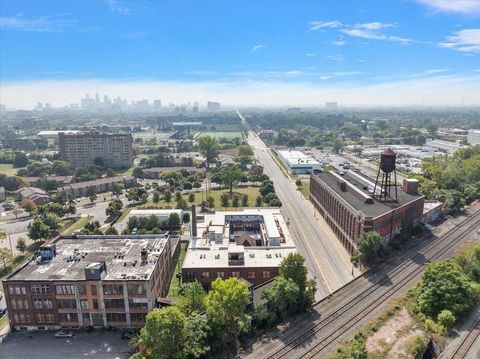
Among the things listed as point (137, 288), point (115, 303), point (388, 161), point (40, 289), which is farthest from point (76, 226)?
point (388, 161)

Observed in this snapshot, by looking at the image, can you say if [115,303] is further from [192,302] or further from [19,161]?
[19,161]

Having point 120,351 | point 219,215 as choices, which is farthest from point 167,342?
point 219,215

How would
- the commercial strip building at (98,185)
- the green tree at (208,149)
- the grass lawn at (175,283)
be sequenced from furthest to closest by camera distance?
the green tree at (208,149) → the commercial strip building at (98,185) → the grass lawn at (175,283)

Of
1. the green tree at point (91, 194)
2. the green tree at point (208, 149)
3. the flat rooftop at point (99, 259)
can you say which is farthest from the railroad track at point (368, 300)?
the green tree at point (208, 149)

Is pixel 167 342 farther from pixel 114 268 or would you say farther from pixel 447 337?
pixel 447 337

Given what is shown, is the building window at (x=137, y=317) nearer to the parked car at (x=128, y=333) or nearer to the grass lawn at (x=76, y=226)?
the parked car at (x=128, y=333)

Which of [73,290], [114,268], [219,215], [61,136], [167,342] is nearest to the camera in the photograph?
[167,342]
